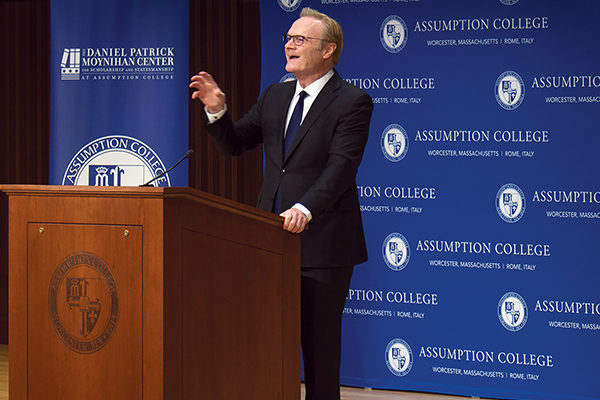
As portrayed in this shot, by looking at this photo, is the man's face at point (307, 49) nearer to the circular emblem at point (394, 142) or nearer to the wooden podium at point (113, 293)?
the wooden podium at point (113, 293)

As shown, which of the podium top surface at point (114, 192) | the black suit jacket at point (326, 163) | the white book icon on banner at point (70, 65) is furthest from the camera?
the white book icon on banner at point (70, 65)

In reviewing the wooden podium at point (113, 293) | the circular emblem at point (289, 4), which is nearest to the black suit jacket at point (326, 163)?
the wooden podium at point (113, 293)

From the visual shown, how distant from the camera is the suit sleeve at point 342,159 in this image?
7.46 feet

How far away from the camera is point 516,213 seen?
374 centimetres

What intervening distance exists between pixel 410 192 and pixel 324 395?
1716 mm

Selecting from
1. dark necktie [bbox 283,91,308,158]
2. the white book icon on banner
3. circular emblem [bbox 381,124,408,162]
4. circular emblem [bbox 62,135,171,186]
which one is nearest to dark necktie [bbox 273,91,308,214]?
dark necktie [bbox 283,91,308,158]

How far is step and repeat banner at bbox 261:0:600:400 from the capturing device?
144 inches

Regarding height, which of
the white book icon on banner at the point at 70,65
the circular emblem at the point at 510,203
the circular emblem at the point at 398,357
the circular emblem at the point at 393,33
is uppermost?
the circular emblem at the point at 393,33

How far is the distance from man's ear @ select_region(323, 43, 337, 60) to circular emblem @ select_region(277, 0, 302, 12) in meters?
1.65

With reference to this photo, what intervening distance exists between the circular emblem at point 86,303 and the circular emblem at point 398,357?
2.49 meters

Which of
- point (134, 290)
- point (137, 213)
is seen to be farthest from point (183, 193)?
point (134, 290)

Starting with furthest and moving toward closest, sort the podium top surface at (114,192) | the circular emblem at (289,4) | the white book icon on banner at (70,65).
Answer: the white book icon on banner at (70,65) → the circular emblem at (289,4) → the podium top surface at (114,192)

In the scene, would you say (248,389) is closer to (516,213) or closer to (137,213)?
(137,213)

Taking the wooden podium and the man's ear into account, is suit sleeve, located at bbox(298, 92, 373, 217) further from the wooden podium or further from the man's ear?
the wooden podium
